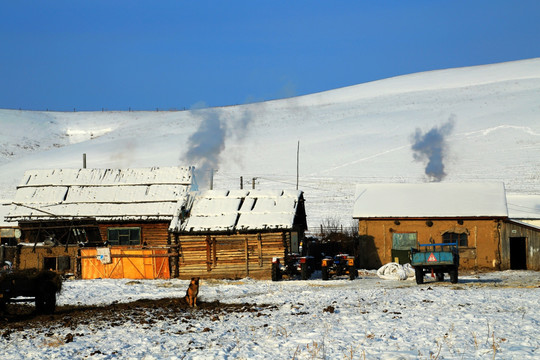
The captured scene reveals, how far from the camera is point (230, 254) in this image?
3388 centimetres

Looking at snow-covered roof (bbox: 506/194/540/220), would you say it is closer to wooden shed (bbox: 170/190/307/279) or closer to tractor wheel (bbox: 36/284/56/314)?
wooden shed (bbox: 170/190/307/279)

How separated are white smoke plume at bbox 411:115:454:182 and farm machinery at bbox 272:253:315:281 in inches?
1331

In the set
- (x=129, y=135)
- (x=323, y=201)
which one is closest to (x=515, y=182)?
(x=323, y=201)

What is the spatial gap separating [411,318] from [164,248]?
67.2 feet

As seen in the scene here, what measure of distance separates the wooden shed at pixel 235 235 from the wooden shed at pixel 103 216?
1.16 metres

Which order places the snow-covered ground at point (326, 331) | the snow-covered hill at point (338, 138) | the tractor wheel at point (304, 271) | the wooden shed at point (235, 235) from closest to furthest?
the snow-covered ground at point (326, 331)
the tractor wheel at point (304, 271)
the wooden shed at point (235, 235)
the snow-covered hill at point (338, 138)

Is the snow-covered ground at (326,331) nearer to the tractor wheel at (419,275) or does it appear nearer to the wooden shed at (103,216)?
the tractor wheel at (419,275)

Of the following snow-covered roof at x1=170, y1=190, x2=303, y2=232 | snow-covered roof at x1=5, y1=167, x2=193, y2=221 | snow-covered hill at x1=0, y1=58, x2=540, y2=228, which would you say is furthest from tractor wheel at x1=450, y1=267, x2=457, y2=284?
snow-covered hill at x1=0, y1=58, x2=540, y2=228

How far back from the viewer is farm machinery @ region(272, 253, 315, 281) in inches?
1216

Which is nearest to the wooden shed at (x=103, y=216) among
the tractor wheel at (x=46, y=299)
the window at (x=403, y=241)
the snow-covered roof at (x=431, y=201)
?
the snow-covered roof at (x=431, y=201)

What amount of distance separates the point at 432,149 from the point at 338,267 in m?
48.1

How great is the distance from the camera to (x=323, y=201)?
227ft

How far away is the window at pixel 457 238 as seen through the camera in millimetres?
37531

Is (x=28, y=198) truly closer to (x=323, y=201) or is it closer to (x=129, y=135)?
(x=323, y=201)
